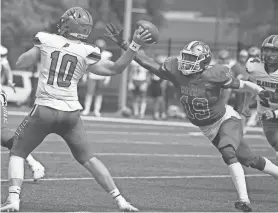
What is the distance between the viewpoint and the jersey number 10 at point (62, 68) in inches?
291

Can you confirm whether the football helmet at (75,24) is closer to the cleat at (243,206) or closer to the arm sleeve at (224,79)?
the arm sleeve at (224,79)

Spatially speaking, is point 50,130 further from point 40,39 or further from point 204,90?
point 204,90

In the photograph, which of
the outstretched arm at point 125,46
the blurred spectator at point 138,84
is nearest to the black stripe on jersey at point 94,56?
the outstretched arm at point 125,46

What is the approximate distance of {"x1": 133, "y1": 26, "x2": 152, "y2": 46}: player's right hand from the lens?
744 cm

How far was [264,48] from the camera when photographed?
30.4 ft

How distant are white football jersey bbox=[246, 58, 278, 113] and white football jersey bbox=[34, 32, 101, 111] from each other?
2592mm

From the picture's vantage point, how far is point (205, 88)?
8.44 m

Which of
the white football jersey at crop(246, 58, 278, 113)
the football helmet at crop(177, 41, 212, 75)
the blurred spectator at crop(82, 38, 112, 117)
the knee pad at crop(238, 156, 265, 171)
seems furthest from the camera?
the blurred spectator at crop(82, 38, 112, 117)

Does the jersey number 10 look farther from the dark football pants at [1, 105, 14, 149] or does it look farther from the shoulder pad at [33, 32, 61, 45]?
the dark football pants at [1, 105, 14, 149]

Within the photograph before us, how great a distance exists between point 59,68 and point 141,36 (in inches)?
30.1

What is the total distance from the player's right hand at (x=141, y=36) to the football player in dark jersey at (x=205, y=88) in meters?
0.84

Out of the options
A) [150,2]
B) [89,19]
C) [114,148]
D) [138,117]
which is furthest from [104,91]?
[89,19]

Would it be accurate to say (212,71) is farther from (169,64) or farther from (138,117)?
(138,117)

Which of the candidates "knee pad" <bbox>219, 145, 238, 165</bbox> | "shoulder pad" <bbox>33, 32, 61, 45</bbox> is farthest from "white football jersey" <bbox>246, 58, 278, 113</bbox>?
"shoulder pad" <bbox>33, 32, 61, 45</bbox>
